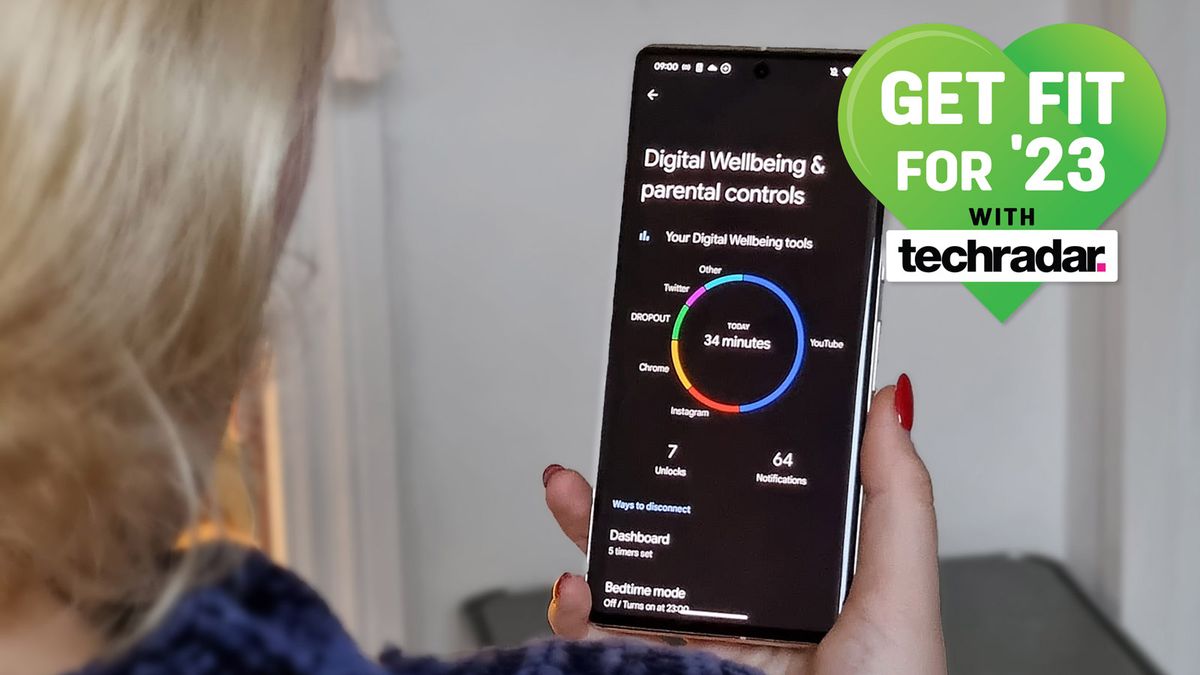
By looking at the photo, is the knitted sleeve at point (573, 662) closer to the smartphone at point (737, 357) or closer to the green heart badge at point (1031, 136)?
the smartphone at point (737, 357)

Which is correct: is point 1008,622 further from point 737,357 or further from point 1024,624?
point 737,357

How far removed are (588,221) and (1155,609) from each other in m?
0.44

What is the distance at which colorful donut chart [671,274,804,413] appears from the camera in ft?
1.62

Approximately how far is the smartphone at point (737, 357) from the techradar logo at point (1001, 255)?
11.0 inches

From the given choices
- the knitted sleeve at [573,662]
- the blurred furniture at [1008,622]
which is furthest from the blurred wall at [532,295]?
the knitted sleeve at [573,662]

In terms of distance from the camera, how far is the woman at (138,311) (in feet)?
0.89

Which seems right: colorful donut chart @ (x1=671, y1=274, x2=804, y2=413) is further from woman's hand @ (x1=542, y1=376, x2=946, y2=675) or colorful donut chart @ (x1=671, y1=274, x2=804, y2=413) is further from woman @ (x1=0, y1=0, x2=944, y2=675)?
woman @ (x1=0, y1=0, x2=944, y2=675)

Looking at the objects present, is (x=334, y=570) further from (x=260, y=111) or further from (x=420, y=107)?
(x=260, y=111)

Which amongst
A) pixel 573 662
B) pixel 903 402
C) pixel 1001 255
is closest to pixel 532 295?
pixel 1001 255

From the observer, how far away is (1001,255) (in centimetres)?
79

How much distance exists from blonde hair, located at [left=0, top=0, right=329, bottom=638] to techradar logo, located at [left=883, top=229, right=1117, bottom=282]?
529 millimetres

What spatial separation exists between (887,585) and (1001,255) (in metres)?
0.36

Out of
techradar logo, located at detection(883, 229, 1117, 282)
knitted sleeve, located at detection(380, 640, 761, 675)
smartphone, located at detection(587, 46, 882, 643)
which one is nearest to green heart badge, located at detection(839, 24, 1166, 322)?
techradar logo, located at detection(883, 229, 1117, 282)

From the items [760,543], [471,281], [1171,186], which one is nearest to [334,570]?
[471,281]
